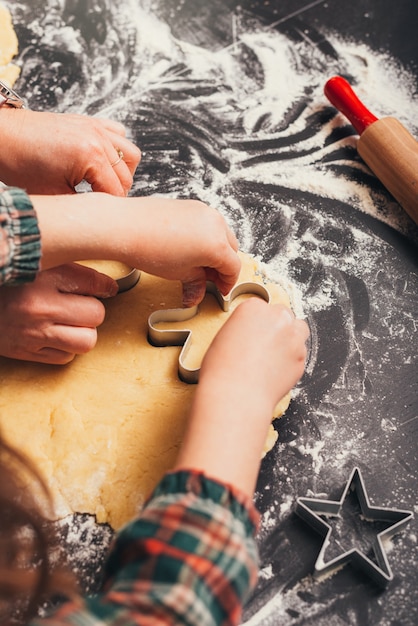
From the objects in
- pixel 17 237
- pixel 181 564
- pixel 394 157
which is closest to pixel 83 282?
pixel 17 237

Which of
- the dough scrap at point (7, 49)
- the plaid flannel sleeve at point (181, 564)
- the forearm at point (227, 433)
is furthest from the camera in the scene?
the dough scrap at point (7, 49)

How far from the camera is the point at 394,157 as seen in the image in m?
1.28

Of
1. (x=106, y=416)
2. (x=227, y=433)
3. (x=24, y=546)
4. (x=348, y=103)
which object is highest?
(x=348, y=103)

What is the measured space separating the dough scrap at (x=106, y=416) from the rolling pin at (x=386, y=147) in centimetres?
55

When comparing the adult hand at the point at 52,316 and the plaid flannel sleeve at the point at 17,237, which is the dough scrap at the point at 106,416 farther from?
the plaid flannel sleeve at the point at 17,237

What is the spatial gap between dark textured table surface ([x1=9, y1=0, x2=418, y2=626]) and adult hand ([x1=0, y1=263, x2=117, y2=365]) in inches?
13.1

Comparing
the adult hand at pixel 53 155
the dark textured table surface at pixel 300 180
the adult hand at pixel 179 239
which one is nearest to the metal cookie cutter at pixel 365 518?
the dark textured table surface at pixel 300 180

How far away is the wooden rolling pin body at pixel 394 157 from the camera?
4.10 feet

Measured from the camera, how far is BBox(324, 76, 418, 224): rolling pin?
1255 millimetres

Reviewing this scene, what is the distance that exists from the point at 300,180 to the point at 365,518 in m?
0.76

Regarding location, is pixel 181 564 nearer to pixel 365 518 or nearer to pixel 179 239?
pixel 365 518

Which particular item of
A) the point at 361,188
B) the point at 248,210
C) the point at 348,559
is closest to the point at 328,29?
the point at 361,188

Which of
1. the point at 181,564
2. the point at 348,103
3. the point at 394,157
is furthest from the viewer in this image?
the point at 348,103

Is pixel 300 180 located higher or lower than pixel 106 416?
higher
